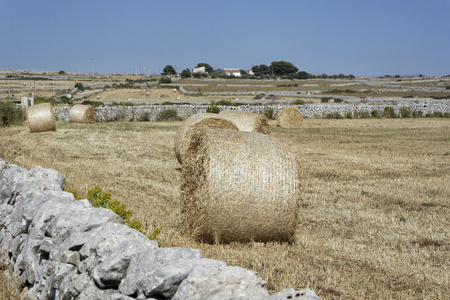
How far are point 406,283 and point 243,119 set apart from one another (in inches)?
534

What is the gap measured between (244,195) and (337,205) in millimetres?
3721

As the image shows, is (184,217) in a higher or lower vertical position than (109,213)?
lower

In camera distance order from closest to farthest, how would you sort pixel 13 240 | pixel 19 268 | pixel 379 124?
pixel 19 268 → pixel 13 240 → pixel 379 124

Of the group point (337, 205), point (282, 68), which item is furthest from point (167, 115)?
point (282, 68)

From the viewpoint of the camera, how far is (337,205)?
10.2 meters

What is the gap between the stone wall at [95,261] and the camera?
3672 millimetres

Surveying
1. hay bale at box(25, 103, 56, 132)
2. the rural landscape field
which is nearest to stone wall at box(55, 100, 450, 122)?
hay bale at box(25, 103, 56, 132)

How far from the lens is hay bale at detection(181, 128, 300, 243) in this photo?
7160mm

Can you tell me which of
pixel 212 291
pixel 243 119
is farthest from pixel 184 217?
pixel 243 119

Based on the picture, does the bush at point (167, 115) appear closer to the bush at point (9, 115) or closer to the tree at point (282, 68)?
the bush at point (9, 115)

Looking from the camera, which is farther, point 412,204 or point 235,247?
point 412,204

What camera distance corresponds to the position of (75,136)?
77.3ft

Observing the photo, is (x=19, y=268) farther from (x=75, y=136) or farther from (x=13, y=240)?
(x=75, y=136)

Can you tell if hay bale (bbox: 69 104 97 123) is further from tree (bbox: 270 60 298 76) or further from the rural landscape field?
tree (bbox: 270 60 298 76)
